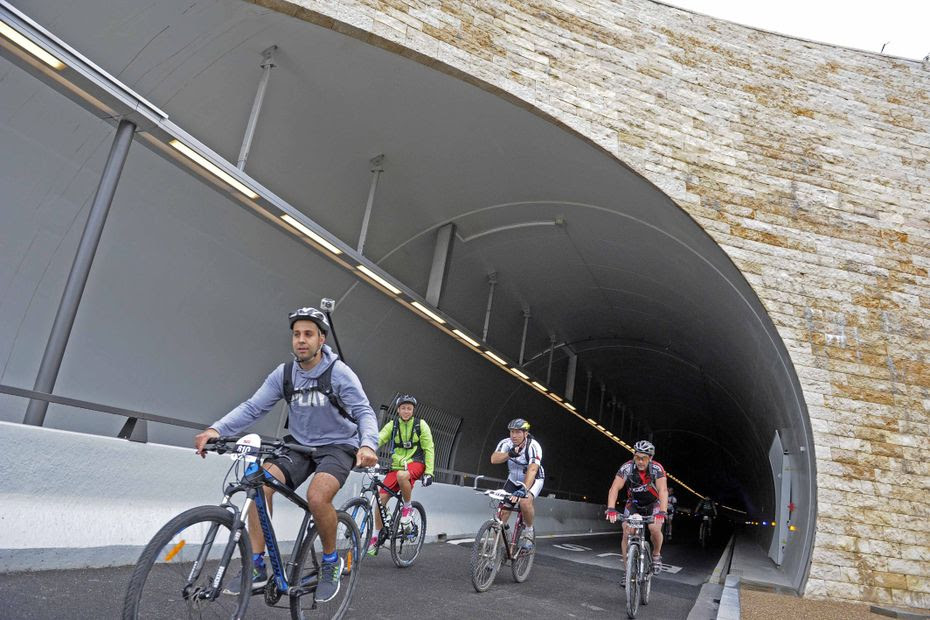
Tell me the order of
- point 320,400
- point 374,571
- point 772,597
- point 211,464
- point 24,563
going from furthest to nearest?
point 772,597
point 374,571
point 211,464
point 24,563
point 320,400

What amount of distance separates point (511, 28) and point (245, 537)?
7.43m

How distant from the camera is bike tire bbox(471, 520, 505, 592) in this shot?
683 cm

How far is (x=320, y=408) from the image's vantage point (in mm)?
4219

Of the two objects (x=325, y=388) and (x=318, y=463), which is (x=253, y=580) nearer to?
(x=318, y=463)

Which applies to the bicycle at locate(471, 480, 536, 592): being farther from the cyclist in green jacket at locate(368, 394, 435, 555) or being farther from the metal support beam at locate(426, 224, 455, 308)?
the metal support beam at locate(426, 224, 455, 308)

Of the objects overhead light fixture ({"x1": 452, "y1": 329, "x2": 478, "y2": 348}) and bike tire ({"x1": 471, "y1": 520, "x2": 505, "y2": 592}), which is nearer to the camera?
bike tire ({"x1": 471, "y1": 520, "x2": 505, "y2": 592})

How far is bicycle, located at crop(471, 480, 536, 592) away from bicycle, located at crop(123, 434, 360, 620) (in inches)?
112

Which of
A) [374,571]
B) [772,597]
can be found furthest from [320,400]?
[772,597]

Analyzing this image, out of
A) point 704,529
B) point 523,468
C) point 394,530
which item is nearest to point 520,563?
point 523,468

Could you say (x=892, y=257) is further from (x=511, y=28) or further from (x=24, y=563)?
(x=24, y=563)

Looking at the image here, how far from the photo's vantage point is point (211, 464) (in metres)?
Result: 6.69

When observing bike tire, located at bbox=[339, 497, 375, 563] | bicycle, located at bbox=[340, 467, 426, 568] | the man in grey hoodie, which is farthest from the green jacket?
the man in grey hoodie

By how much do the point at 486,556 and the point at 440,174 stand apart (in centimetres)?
632

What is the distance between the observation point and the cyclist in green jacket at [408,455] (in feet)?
25.6
